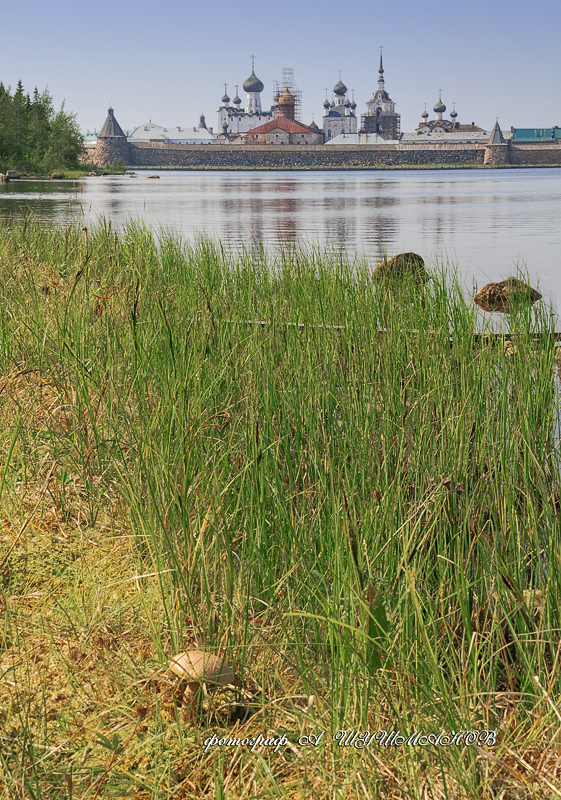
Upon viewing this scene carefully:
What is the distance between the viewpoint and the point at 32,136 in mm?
43875

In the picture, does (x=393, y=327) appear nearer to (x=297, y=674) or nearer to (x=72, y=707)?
(x=297, y=674)

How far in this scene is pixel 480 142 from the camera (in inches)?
3866

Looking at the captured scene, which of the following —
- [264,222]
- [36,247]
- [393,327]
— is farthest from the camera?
[264,222]

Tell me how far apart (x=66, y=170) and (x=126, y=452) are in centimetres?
5347

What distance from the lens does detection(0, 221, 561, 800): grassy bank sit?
4.05ft

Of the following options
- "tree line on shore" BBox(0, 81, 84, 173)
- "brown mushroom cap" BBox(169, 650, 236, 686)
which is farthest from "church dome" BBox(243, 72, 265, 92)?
"brown mushroom cap" BBox(169, 650, 236, 686)

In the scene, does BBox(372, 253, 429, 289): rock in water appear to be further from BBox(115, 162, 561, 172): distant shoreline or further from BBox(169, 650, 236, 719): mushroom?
BBox(115, 162, 561, 172): distant shoreline

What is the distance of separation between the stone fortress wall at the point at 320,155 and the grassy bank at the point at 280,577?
313 ft

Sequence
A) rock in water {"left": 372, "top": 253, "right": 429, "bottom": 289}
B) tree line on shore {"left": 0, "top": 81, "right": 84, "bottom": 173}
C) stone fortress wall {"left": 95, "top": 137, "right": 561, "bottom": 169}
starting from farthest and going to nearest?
stone fortress wall {"left": 95, "top": 137, "right": 561, "bottom": 169}, tree line on shore {"left": 0, "top": 81, "right": 84, "bottom": 173}, rock in water {"left": 372, "top": 253, "right": 429, "bottom": 289}

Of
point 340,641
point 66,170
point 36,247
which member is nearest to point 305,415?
point 340,641

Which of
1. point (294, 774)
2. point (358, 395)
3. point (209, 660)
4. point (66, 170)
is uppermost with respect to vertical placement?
point (66, 170)

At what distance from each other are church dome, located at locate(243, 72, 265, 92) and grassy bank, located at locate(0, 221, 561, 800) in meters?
121

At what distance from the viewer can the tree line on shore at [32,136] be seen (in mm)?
40250

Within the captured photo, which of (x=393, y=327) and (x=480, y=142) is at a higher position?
(x=480, y=142)
